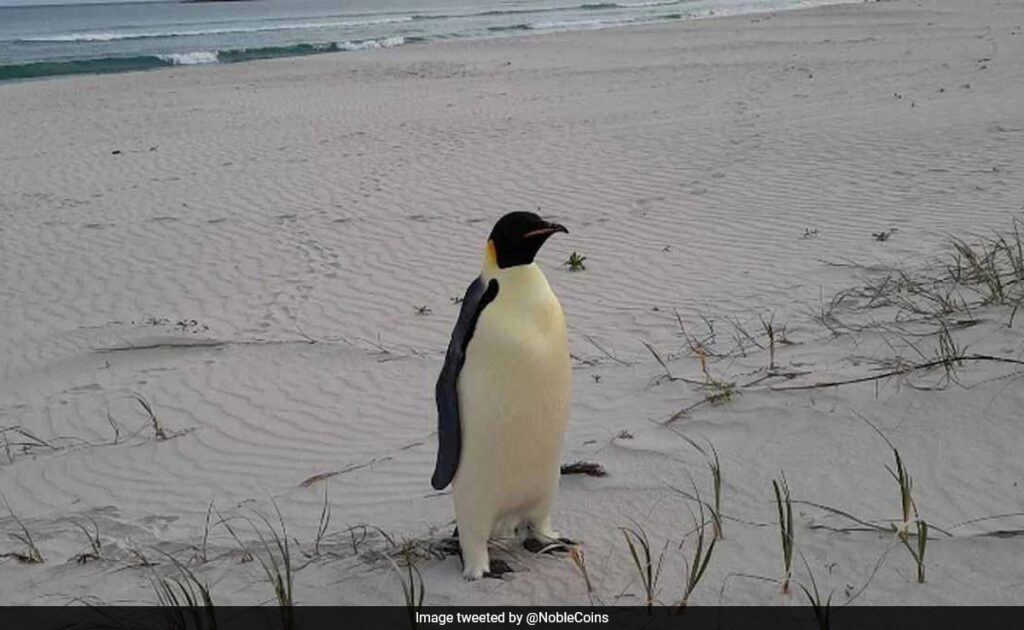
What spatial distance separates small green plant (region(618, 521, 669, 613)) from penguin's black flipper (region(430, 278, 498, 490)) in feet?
1.80

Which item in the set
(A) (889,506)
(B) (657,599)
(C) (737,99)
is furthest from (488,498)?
(C) (737,99)

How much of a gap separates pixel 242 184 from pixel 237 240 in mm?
2704

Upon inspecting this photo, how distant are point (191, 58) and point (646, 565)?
31.7 m

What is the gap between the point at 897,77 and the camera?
52.5 ft

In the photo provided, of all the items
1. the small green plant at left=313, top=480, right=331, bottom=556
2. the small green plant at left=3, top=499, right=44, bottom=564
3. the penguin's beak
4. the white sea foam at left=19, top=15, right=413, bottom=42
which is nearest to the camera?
the penguin's beak

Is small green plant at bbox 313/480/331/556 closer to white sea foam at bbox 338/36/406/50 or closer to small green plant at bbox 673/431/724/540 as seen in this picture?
small green plant at bbox 673/431/724/540

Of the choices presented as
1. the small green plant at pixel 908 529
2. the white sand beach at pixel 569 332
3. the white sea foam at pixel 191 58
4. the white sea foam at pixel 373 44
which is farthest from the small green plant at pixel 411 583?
the white sea foam at pixel 373 44

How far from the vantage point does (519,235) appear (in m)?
3.03

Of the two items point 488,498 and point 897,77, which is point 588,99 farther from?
point 488,498

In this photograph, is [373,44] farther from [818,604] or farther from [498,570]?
[818,604]

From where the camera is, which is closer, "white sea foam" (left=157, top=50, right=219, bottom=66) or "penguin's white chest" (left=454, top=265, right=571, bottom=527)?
"penguin's white chest" (left=454, top=265, right=571, bottom=527)

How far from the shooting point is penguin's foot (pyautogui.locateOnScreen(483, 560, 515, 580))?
10.6ft

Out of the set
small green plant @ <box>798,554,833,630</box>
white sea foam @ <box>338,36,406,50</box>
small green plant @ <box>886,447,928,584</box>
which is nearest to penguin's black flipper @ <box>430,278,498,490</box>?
small green plant @ <box>798,554,833,630</box>

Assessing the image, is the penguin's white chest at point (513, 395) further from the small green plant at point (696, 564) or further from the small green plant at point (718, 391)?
the small green plant at point (718, 391)
